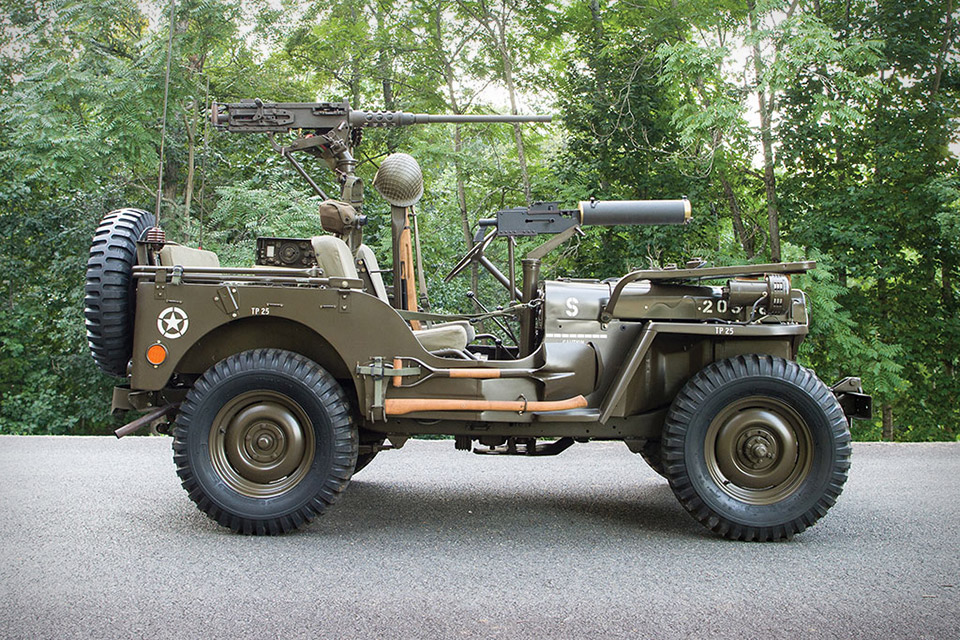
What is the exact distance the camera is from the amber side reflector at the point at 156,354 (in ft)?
16.1

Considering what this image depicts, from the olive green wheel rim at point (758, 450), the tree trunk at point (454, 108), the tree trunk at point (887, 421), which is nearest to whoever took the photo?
the olive green wheel rim at point (758, 450)

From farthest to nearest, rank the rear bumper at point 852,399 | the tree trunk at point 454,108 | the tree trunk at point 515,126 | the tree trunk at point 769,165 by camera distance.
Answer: the tree trunk at point 454,108, the tree trunk at point 515,126, the tree trunk at point 769,165, the rear bumper at point 852,399

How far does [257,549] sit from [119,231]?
6.54 ft

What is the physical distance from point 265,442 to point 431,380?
3.24ft

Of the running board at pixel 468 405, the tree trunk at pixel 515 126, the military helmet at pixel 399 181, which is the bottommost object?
the running board at pixel 468 405

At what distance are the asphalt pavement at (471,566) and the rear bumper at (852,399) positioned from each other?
663 millimetres

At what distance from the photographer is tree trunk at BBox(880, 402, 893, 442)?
12922 mm

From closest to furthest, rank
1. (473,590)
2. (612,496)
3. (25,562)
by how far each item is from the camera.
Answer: (473,590)
(25,562)
(612,496)

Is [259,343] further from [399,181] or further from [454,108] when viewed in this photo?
[454,108]

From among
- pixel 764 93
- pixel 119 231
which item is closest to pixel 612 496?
pixel 119 231

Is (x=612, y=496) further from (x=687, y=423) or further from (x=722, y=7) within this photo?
(x=722, y=7)

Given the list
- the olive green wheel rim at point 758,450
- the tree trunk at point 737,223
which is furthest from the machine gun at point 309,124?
the tree trunk at point 737,223

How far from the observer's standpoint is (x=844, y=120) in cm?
1098

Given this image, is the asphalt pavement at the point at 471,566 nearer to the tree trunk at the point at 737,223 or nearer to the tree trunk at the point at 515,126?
the tree trunk at the point at 737,223
